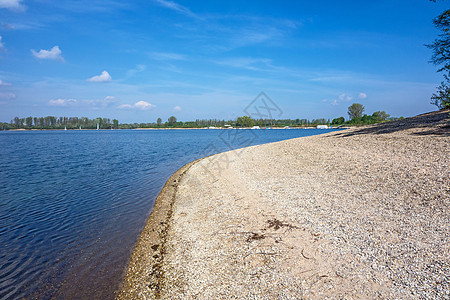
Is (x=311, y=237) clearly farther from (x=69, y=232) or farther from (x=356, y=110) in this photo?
(x=356, y=110)

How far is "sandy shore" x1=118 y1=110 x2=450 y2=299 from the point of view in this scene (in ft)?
16.9

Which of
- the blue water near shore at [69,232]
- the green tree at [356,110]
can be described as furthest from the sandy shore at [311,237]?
the green tree at [356,110]

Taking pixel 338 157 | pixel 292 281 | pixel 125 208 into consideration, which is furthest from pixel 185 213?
pixel 338 157

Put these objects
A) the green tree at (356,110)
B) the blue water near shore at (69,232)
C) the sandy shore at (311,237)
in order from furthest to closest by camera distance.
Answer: the green tree at (356,110) → the blue water near shore at (69,232) → the sandy shore at (311,237)

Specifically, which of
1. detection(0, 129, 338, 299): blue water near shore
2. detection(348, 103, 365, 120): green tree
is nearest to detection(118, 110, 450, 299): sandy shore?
detection(0, 129, 338, 299): blue water near shore

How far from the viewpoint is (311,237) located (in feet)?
23.0

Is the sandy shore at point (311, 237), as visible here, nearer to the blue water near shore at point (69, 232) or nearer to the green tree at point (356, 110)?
the blue water near shore at point (69, 232)

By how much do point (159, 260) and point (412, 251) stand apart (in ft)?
23.7

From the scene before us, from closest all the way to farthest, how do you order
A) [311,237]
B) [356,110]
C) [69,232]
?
[311,237]
[69,232]
[356,110]

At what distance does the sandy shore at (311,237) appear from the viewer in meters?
5.16

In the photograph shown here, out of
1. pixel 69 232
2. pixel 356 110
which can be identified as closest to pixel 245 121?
pixel 356 110

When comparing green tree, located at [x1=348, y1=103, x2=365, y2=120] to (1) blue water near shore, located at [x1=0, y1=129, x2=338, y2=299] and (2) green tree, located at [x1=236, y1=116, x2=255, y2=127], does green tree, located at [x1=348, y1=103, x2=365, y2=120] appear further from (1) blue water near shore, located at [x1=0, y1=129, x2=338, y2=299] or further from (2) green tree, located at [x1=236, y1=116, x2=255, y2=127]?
(1) blue water near shore, located at [x1=0, y1=129, x2=338, y2=299]

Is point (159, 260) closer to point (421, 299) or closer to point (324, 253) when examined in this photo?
point (324, 253)

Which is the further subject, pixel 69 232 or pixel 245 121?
pixel 245 121
